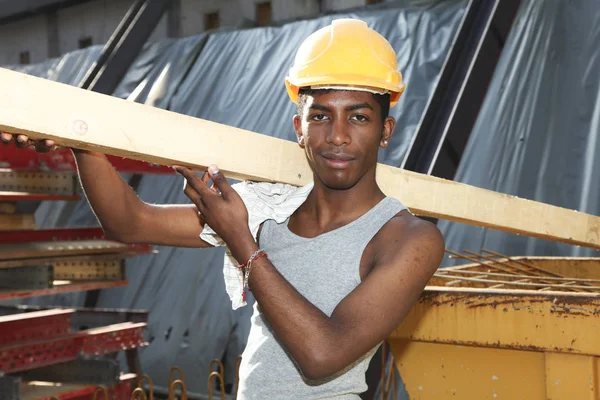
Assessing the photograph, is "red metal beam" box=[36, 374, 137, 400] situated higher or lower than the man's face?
lower

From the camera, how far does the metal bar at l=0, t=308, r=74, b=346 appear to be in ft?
15.0

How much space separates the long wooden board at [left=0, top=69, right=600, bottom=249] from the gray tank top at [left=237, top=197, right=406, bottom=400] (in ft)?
0.82

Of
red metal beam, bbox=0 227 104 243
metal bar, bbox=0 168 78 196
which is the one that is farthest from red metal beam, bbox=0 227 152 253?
metal bar, bbox=0 168 78 196

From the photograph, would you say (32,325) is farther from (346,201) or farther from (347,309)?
(347,309)

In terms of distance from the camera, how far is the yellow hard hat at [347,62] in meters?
1.76

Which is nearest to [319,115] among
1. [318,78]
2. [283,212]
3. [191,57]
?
[318,78]

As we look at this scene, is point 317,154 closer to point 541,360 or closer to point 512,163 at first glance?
point 541,360

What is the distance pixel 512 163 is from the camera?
18.6ft

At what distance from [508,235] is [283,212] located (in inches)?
146

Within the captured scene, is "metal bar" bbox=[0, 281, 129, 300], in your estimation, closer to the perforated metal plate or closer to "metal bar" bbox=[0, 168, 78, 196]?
the perforated metal plate

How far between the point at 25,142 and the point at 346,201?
2.55 ft

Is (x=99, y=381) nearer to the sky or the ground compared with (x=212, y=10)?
nearer to the ground

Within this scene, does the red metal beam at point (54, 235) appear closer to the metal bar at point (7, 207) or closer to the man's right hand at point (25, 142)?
the metal bar at point (7, 207)

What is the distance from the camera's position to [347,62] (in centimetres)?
177
